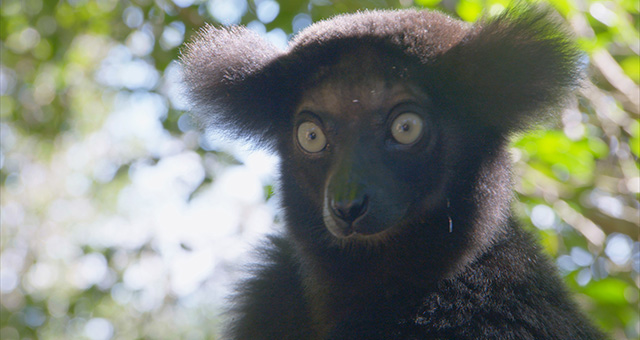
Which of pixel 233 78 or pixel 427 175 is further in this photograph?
pixel 233 78

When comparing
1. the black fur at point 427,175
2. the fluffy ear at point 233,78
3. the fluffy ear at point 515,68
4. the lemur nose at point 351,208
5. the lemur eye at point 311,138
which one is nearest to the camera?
the lemur nose at point 351,208

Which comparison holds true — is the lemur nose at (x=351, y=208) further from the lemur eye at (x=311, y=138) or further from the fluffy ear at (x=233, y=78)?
the fluffy ear at (x=233, y=78)

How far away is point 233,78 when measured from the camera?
124 inches

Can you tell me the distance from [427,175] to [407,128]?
0.24m

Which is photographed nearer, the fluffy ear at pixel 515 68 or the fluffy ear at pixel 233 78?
the fluffy ear at pixel 515 68

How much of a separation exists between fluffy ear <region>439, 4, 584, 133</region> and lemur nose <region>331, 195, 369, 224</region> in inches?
29.1

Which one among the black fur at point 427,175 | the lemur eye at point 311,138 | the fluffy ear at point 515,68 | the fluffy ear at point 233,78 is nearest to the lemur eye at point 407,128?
the black fur at point 427,175

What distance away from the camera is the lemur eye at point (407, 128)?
102 inches

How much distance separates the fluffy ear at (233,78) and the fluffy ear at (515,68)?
0.98 m

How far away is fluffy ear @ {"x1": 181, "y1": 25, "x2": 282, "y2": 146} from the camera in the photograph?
10.2 ft

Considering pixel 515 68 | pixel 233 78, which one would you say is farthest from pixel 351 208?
pixel 233 78

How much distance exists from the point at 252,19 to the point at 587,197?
326cm

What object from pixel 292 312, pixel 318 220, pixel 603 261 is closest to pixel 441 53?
pixel 318 220

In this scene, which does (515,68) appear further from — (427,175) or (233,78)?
(233,78)
